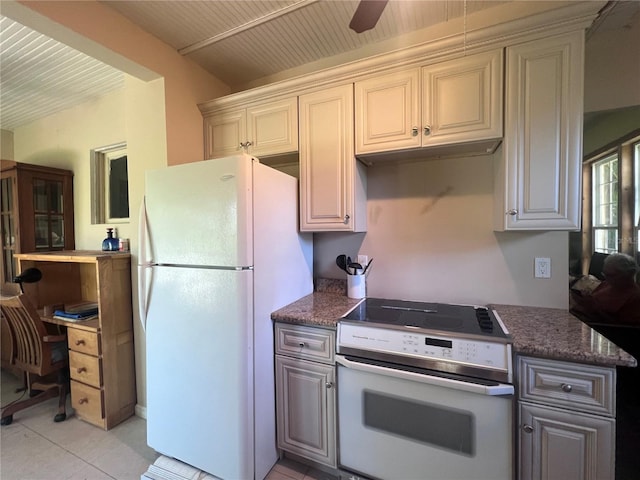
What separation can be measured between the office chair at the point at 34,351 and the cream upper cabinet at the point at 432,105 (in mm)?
2691

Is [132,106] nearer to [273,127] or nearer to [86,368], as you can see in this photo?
[273,127]

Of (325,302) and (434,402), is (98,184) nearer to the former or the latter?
(325,302)

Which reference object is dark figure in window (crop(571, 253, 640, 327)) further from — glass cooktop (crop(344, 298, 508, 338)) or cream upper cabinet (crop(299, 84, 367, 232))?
cream upper cabinet (crop(299, 84, 367, 232))

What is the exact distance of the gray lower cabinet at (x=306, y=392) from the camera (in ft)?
4.99

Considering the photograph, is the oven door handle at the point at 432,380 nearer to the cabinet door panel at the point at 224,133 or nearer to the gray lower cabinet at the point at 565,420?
the gray lower cabinet at the point at 565,420

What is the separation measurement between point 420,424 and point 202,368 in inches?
45.3

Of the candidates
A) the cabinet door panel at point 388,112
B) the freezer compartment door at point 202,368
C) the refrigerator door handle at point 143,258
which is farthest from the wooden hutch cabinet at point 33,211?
the cabinet door panel at point 388,112

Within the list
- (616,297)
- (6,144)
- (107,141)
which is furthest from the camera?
(6,144)

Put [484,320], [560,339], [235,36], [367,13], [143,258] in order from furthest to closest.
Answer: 1. [235,36]
2. [143,258]
3. [484,320]
4. [560,339]
5. [367,13]

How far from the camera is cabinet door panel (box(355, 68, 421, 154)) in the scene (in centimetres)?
159


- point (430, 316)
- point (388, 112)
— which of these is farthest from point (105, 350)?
point (388, 112)

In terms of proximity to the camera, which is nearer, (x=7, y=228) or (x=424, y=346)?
(x=424, y=346)

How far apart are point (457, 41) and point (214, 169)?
56.8 inches

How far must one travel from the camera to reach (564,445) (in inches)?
44.0
